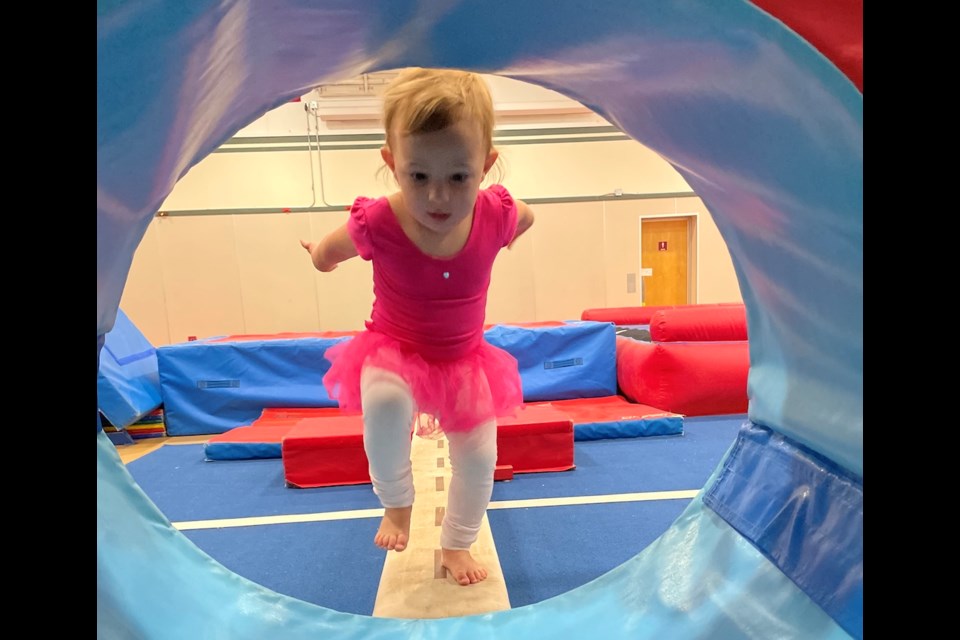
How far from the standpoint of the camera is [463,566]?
134cm

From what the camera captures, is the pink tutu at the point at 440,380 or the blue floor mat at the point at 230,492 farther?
the blue floor mat at the point at 230,492

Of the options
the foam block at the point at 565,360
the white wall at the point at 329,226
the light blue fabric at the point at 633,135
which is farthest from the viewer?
the white wall at the point at 329,226

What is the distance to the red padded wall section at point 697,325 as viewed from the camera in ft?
10.6

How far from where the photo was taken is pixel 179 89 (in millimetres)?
711

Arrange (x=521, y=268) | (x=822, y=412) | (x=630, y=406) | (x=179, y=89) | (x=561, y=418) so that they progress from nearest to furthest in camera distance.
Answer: (x=179, y=89), (x=822, y=412), (x=561, y=418), (x=630, y=406), (x=521, y=268)

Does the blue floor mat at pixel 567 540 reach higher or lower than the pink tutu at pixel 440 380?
lower

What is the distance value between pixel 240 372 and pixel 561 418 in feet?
6.79

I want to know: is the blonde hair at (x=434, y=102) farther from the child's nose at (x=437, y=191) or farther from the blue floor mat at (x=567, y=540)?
the blue floor mat at (x=567, y=540)

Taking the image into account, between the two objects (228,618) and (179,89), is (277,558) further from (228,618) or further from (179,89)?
(179,89)

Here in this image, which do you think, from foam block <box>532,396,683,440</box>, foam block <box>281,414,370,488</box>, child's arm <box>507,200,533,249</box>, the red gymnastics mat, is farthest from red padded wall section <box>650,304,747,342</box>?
child's arm <box>507,200,533,249</box>

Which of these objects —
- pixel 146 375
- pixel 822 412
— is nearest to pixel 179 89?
pixel 822 412

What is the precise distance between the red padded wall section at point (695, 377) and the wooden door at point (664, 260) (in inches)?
137

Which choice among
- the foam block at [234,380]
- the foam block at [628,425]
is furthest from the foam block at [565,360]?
the foam block at [234,380]
